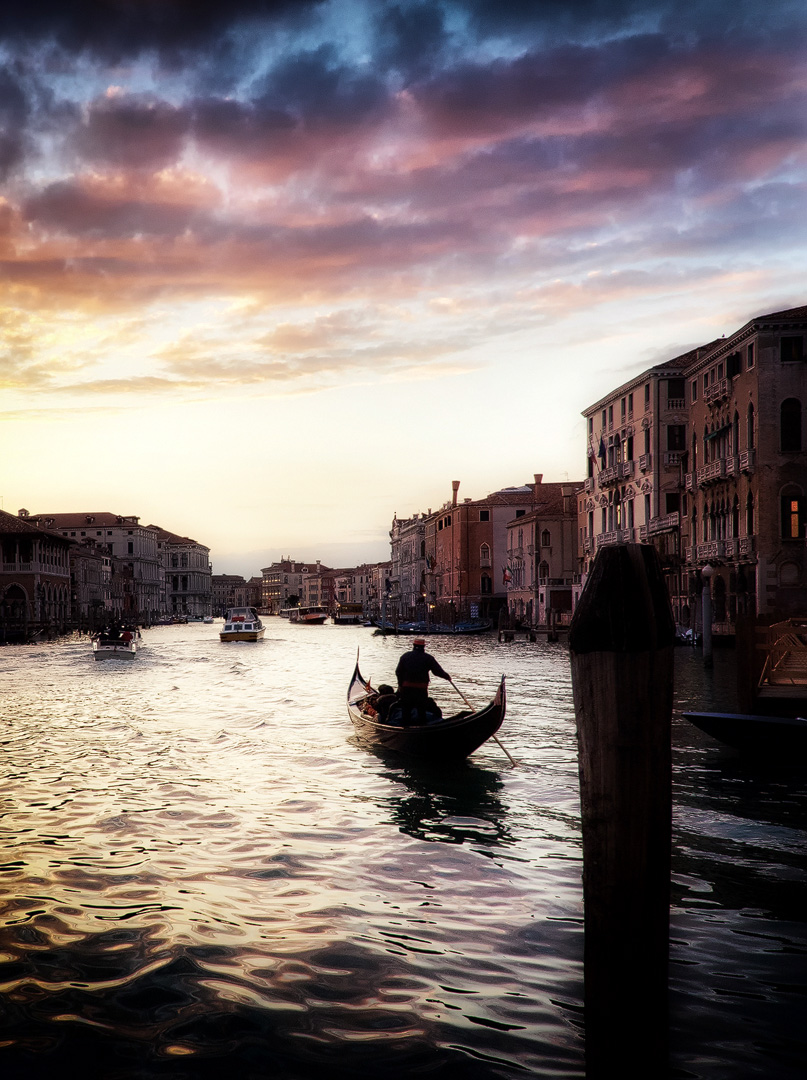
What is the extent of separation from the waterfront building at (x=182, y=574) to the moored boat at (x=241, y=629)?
310ft

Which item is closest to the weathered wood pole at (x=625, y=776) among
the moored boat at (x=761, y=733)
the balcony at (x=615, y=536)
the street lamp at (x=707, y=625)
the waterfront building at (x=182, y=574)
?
the moored boat at (x=761, y=733)

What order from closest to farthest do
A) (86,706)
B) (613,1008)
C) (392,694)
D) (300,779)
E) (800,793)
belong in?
1. (613,1008)
2. (800,793)
3. (300,779)
4. (392,694)
5. (86,706)

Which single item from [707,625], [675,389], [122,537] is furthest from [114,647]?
[122,537]

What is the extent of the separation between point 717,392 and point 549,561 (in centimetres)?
2748

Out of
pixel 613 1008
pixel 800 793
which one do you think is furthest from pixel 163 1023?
pixel 800 793

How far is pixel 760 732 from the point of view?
36.1 ft

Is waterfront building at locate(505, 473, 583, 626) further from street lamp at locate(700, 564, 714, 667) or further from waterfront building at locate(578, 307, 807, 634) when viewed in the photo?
street lamp at locate(700, 564, 714, 667)

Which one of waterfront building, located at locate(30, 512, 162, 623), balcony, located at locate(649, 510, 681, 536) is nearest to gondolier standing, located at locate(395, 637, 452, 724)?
balcony, located at locate(649, 510, 681, 536)

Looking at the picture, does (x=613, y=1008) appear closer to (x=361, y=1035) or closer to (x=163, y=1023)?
(x=361, y=1035)

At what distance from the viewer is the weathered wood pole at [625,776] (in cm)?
324

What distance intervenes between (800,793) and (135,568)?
12451 cm

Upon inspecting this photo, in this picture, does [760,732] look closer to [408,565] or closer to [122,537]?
[408,565]

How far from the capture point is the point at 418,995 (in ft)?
15.8

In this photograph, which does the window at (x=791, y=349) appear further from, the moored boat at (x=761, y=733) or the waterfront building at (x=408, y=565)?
the waterfront building at (x=408, y=565)
